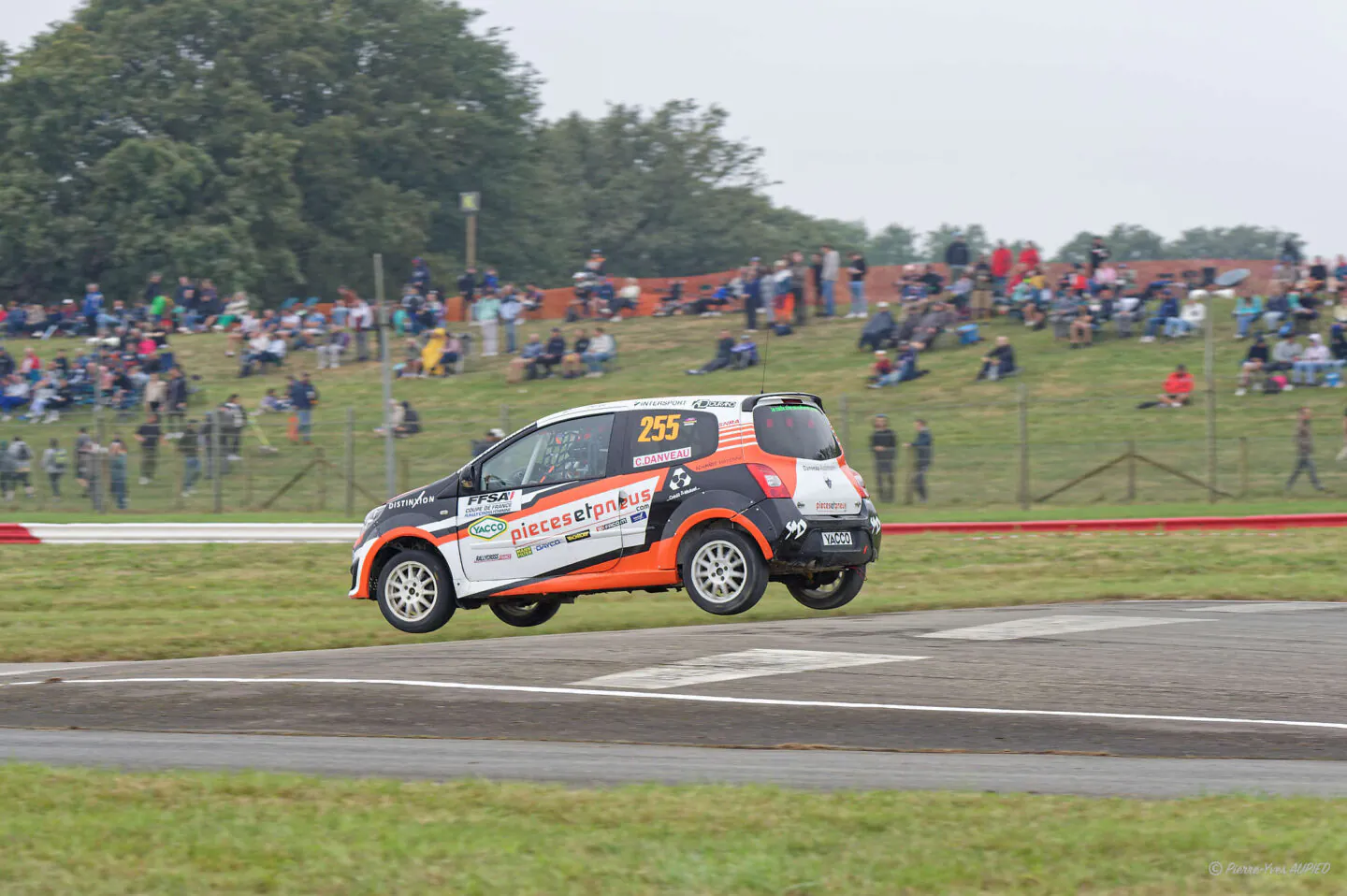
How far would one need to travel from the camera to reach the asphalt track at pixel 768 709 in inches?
336

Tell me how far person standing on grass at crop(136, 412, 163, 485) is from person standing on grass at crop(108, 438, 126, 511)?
0.34 metres

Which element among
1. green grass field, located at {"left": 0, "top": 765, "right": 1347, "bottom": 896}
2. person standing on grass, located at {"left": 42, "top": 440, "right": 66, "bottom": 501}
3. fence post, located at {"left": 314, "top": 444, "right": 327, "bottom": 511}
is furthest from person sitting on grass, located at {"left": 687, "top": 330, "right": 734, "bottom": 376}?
green grass field, located at {"left": 0, "top": 765, "right": 1347, "bottom": 896}

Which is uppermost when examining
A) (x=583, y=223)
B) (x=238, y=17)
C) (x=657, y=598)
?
(x=238, y=17)

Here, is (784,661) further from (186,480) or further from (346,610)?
(186,480)

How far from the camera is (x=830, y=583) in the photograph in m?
13.1

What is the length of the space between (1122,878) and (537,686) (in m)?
5.81

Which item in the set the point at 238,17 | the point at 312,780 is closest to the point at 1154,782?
the point at 312,780

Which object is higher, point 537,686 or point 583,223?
point 583,223

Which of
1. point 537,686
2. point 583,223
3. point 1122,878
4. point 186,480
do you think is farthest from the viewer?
point 583,223

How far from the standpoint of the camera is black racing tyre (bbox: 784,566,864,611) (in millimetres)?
12945

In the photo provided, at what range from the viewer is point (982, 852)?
6.35m

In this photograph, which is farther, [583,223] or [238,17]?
[583,223]

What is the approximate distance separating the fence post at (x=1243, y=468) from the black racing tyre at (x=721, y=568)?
54.9ft

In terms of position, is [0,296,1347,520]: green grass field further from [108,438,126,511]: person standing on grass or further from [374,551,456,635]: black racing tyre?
[374,551,456,635]: black racing tyre
